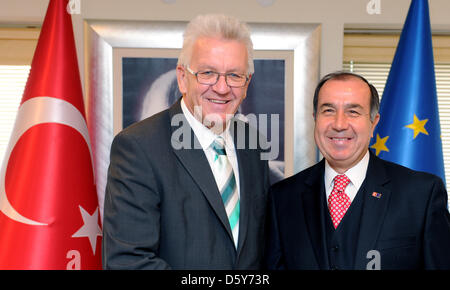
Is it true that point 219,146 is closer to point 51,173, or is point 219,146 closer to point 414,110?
point 51,173

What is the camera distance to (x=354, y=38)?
2.69m

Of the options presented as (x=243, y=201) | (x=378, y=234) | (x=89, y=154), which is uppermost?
(x=89, y=154)

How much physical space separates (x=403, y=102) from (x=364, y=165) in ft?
3.11

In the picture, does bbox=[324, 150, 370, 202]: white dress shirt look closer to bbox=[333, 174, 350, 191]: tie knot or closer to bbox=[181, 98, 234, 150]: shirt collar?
bbox=[333, 174, 350, 191]: tie knot

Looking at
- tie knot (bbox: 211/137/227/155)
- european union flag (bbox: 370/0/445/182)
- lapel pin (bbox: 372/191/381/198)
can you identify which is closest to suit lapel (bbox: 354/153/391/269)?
lapel pin (bbox: 372/191/381/198)

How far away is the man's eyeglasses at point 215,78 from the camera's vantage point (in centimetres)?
148

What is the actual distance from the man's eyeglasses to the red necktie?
459 mm

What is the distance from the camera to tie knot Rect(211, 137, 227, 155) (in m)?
1.56

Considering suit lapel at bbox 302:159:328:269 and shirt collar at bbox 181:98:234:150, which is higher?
shirt collar at bbox 181:98:234:150

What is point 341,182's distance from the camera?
5.23ft

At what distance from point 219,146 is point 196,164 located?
135 mm

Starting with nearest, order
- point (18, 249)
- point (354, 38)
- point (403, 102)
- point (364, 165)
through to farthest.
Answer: point (364, 165) < point (18, 249) < point (403, 102) < point (354, 38)
